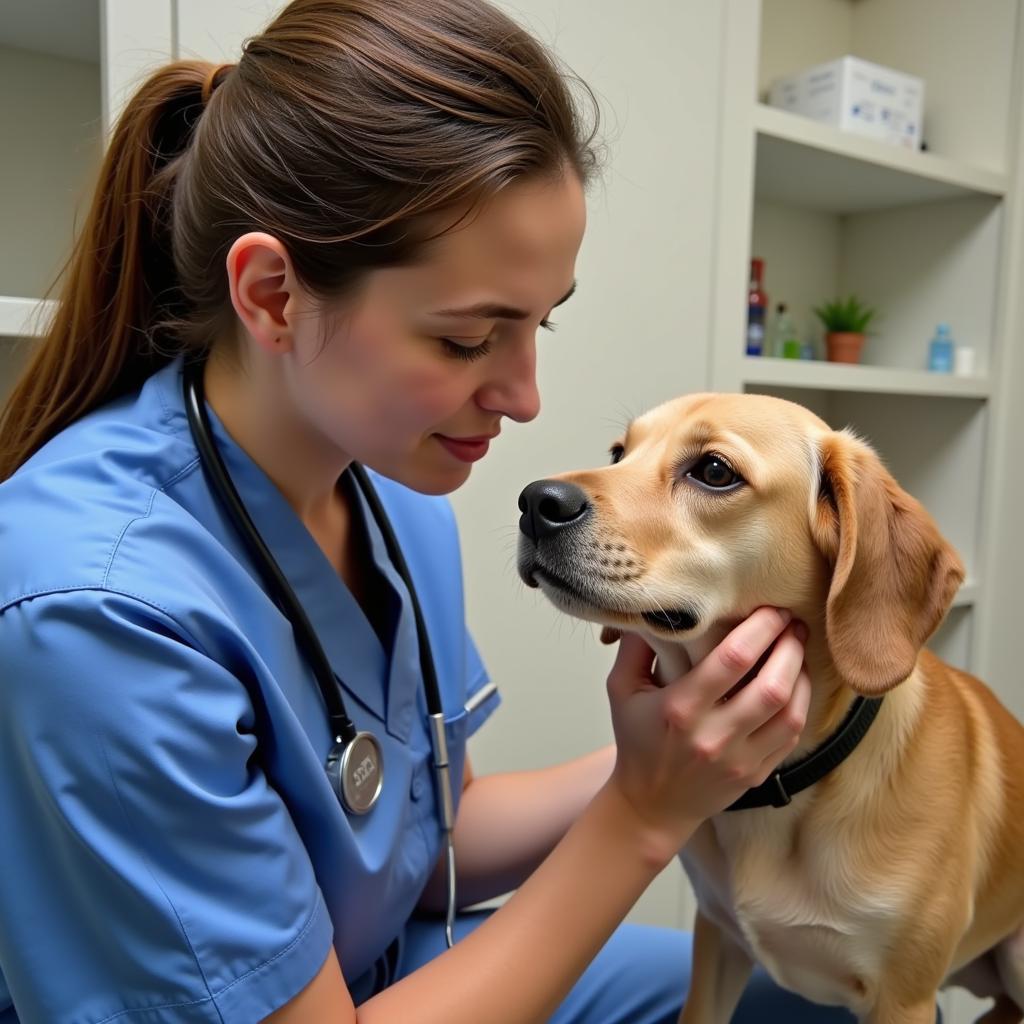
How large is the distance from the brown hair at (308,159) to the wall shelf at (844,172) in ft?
2.98

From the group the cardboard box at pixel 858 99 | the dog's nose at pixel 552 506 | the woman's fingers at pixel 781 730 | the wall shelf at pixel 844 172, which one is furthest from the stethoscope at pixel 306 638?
the cardboard box at pixel 858 99

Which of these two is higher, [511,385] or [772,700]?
[511,385]

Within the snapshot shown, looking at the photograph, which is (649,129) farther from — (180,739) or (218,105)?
(180,739)

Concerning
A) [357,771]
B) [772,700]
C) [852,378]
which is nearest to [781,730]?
[772,700]

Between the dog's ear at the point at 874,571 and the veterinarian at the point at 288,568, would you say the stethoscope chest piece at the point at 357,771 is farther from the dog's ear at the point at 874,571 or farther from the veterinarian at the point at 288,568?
the dog's ear at the point at 874,571

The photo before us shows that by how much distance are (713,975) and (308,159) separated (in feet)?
2.86

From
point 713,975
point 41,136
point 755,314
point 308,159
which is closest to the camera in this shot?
point 308,159

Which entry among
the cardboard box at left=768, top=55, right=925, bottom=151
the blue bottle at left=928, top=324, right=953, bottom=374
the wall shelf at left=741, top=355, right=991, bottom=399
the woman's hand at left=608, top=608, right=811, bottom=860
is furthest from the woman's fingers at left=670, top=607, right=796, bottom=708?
the blue bottle at left=928, top=324, right=953, bottom=374

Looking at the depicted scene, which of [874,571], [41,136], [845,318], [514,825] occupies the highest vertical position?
[41,136]

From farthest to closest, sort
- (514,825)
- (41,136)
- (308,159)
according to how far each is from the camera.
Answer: (41,136) → (514,825) → (308,159)

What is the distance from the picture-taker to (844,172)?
1784 millimetres

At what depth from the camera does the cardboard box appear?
1.70 meters

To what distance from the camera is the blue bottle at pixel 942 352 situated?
1.97 metres

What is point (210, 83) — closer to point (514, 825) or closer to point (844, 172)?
point (514, 825)
